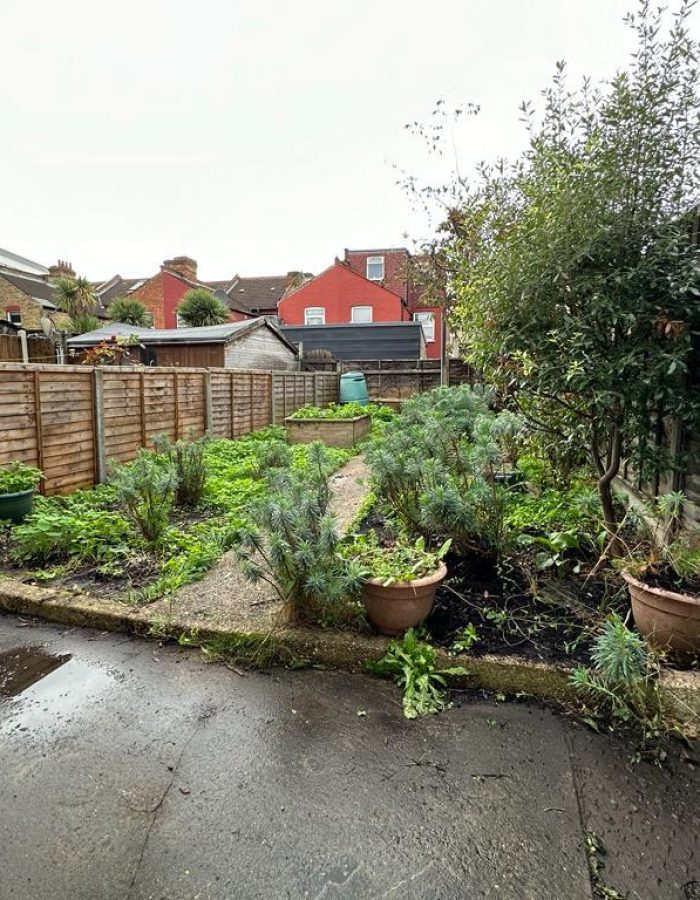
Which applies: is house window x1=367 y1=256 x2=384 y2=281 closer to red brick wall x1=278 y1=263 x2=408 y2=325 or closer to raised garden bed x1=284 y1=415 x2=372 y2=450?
red brick wall x1=278 y1=263 x2=408 y2=325

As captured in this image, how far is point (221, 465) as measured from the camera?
7.21 metres

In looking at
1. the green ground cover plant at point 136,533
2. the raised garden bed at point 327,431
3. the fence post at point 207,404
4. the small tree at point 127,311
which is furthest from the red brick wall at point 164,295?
the green ground cover plant at point 136,533

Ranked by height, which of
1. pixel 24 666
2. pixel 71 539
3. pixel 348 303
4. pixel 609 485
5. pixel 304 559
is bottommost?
pixel 24 666

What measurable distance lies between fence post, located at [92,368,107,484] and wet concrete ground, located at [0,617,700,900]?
421 cm

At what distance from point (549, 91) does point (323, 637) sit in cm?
357

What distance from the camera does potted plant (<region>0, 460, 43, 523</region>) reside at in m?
4.27

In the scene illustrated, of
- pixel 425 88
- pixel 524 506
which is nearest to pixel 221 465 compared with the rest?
pixel 524 506

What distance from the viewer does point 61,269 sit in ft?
84.6

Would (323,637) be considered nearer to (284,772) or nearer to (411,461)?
(284,772)

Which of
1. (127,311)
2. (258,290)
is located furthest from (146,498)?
(258,290)

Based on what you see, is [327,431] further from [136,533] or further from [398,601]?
[398,601]

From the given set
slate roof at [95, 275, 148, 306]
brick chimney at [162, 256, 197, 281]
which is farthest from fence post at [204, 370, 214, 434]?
slate roof at [95, 275, 148, 306]

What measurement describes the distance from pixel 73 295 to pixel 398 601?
2457 centimetres

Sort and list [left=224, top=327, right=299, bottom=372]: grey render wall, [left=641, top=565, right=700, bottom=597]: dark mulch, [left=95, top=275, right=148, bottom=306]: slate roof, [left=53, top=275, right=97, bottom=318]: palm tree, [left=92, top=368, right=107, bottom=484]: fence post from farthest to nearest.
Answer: [left=95, top=275, right=148, bottom=306]: slate roof < [left=53, top=275, right=97, bottom=318]: palm tree < [left=224, top=327, right=299, bottom=372]: grey render wall < [left=92, top=368, right=107, bottom=484]: fence post < [left=641, top=565, right=700, bottom=597]: dark mulch
